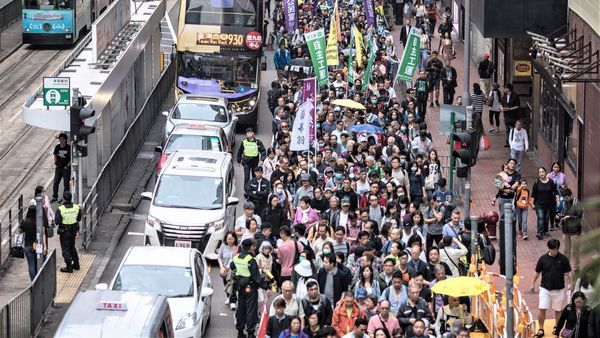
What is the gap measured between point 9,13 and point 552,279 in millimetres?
40509

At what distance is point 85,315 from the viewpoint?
1631 centimetres

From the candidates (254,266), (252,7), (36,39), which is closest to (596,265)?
(254,266)

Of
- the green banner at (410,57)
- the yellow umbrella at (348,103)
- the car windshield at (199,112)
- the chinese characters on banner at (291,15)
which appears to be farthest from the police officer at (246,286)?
the chinese characters on banner at (291,15)

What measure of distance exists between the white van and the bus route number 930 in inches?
896

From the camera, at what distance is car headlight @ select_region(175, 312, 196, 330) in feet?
65.6

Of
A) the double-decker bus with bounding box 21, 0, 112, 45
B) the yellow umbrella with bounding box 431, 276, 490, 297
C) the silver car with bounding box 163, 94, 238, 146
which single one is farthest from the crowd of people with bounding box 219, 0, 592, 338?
the double-decker bus with bounding box 21, 0, 112, 45

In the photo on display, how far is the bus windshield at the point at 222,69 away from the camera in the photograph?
3997 centimetres

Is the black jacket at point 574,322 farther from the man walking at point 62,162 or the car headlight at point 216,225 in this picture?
the man walking at point 62,162

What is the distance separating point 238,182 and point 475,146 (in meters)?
10.1

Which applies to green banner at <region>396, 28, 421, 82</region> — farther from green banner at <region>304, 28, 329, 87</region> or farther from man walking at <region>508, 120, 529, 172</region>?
man walking at <region>508, 120, 529, 172</region>

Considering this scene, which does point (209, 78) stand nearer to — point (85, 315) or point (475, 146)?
point (475, 146)

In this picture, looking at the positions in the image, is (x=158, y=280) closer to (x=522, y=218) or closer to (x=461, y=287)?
(x=461, y=287)

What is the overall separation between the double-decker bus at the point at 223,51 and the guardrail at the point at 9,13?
1779 cm

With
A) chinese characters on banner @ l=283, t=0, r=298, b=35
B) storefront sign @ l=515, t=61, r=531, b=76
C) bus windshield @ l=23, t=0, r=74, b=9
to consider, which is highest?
→ bus windshield @ l=23, t=0, r=74, b=9
